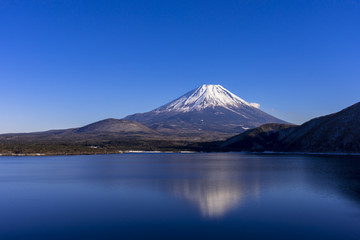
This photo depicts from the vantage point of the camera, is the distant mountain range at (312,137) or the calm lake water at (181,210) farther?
the distant mountain range at (312,137)

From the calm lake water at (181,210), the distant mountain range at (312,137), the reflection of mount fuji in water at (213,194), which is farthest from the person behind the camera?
the distant mountain range at (312,137)

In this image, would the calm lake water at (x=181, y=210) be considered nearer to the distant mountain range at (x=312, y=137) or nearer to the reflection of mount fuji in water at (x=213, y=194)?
the reflection of mount fuji in water at (x=213, y=194)

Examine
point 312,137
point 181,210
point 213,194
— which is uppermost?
point 312,137

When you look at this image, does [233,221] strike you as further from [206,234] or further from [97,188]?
[97,188]

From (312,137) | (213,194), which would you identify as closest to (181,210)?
(213,194)

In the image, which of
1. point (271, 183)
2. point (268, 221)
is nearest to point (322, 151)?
point (271, 183)

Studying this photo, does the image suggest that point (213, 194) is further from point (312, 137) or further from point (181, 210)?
point (312, 137)

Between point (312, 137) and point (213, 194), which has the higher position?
point (312, 137)

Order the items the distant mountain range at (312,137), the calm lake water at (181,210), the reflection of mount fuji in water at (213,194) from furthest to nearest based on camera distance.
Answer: the distant mountain range at (312,137)
the reflection of mount fuji in water at (213,194)
the calm lake water at (181,210)

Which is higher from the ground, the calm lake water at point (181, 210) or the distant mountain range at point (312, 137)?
the distant mountain range at point (312, 137)

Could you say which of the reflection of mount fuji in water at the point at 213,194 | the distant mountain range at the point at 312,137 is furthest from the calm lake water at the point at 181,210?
the distant mountain range at the point at 312,137
